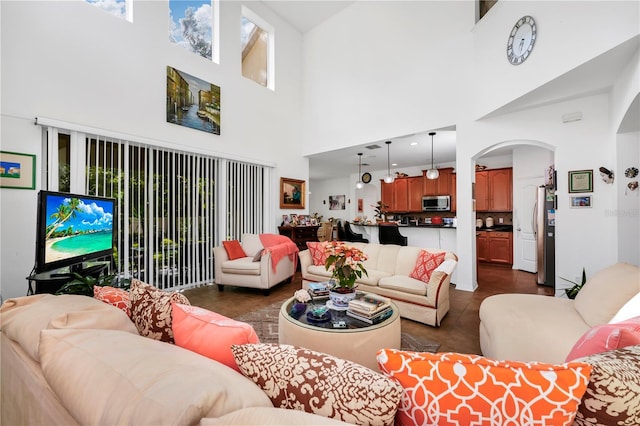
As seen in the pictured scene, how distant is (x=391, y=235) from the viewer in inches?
203

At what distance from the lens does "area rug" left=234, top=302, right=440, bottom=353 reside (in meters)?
2.32

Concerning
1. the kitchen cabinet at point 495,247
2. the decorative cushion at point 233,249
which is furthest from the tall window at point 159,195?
the kitchen cabinet at point 495,247

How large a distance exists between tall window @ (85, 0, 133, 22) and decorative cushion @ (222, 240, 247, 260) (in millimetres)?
3367

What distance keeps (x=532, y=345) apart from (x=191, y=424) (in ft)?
6.21

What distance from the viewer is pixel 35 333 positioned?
0.88 metres

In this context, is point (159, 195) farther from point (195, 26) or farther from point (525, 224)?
point (525, 224)

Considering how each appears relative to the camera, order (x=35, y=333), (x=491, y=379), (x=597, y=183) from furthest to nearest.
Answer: (x=597, y=183), (x=35, y=333), (x=491, y=379)

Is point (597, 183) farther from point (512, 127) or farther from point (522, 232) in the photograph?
point (522, 232)

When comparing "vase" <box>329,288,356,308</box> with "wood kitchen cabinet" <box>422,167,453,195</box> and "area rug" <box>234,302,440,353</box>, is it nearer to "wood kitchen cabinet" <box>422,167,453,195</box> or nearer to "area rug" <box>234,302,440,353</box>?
"area rug" <box>234,302,440,353</box>

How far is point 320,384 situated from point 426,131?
176 inches

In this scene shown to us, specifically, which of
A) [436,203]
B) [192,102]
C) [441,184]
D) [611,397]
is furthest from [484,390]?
[441,184]

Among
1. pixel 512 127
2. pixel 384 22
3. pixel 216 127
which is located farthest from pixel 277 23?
pixel 512 127

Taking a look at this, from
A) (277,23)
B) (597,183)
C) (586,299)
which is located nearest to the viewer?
(586,299)

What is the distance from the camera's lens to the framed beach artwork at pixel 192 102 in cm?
398
